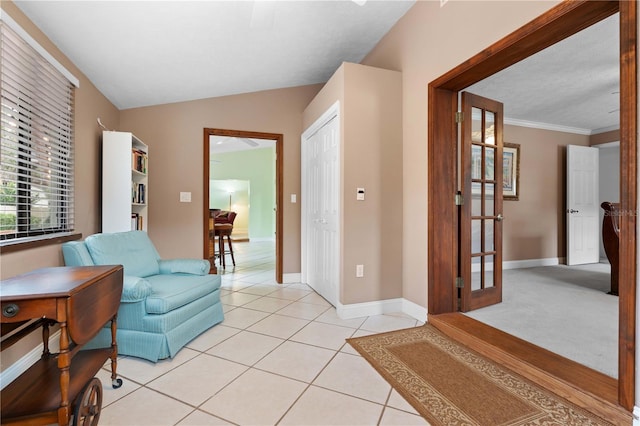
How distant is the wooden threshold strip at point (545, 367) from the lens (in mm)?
1337

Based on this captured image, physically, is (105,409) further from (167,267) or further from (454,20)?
(454,20)

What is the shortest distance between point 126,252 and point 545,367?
283 cm

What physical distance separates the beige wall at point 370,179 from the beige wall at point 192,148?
129cm

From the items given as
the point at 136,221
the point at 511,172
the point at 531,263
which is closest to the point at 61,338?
the point at 136,221

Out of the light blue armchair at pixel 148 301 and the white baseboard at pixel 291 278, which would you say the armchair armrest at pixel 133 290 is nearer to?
the light blue armchair at pixel 148 301

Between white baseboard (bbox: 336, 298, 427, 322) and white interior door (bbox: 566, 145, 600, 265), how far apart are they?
3916 mm

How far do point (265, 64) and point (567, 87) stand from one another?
363 centimetres

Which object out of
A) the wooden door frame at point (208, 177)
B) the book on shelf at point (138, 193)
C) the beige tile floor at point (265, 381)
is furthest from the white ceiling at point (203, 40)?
the beige tile floor at point (265, 381)

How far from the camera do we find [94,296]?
1296 mm

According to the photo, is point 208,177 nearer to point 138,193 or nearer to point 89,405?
point 138,193

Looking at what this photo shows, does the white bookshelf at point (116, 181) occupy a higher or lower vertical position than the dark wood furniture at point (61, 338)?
higher

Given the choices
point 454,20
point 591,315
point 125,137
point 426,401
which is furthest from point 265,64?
point 591,315

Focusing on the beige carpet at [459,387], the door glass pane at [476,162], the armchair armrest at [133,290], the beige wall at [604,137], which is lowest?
the beige carpet at [459,387]

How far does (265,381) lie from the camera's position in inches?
64.3
